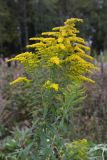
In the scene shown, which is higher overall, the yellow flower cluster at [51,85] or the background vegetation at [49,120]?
the yellow flower cluster at [51,85]

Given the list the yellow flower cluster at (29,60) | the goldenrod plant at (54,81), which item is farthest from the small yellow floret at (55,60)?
the yellow flower cluster at (29,60)

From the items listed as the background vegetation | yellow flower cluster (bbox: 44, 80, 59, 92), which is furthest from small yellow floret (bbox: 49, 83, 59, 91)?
the background vegetation

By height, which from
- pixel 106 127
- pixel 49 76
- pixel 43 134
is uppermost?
pixel 49 76

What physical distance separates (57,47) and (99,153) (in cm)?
125

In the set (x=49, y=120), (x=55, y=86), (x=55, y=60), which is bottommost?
(x=49, y=120)

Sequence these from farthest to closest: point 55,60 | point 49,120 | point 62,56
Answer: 1. point 49,120
2. point 62,56
3. point 55,60

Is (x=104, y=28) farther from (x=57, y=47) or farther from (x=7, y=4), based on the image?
(x=57, y=47)

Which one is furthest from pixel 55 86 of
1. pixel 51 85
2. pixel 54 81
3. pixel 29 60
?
pixel 29 60

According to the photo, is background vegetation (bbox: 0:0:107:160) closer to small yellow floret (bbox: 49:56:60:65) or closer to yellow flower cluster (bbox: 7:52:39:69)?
yellow flower cluster (bbox: 7:52:39:69)

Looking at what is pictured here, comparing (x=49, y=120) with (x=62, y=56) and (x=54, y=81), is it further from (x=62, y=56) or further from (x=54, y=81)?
(x=62, y=56)

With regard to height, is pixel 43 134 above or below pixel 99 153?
above

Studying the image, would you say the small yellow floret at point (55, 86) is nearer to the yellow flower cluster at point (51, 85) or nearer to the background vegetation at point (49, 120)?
the yellow flower cluster at point (51, 85)

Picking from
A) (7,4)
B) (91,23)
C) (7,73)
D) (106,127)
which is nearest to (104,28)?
(91,23)

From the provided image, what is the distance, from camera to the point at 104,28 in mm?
39031
